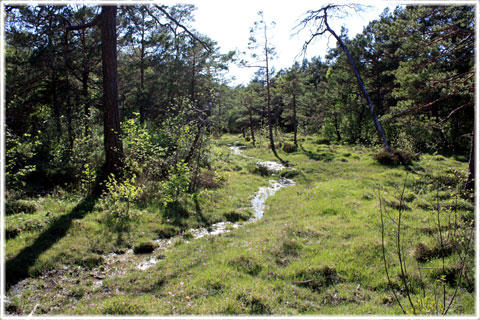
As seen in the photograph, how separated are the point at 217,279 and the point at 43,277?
2.63 m

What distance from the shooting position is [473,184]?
286 inches

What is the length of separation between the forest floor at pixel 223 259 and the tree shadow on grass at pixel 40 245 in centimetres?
2

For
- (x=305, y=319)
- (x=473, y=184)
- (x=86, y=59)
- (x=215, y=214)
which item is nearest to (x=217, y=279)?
(x=305, y=319)

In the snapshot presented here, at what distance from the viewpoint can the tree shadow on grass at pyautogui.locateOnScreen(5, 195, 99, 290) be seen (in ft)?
13.7

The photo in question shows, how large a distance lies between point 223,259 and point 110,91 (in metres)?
6.45

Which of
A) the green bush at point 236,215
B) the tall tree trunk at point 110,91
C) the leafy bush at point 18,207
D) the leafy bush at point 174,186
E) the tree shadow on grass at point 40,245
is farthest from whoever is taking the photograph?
the tall tree trunk at point 110,91

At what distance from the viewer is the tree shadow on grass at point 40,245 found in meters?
4.17

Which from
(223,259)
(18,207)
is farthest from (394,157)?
(18,207)

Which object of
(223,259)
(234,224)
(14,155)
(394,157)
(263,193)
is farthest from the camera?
(394,157)

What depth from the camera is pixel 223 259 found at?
16.3 feet

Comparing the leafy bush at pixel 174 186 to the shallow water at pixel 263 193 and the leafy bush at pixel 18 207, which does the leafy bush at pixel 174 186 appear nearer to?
the shallow water at pixel 263 193

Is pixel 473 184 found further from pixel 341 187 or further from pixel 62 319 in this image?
pixel 62 319

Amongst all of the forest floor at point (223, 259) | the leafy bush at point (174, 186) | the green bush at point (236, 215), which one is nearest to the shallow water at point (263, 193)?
the green bush at point (236, 215)

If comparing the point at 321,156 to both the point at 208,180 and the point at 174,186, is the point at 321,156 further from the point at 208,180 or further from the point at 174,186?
the point at 174,186
